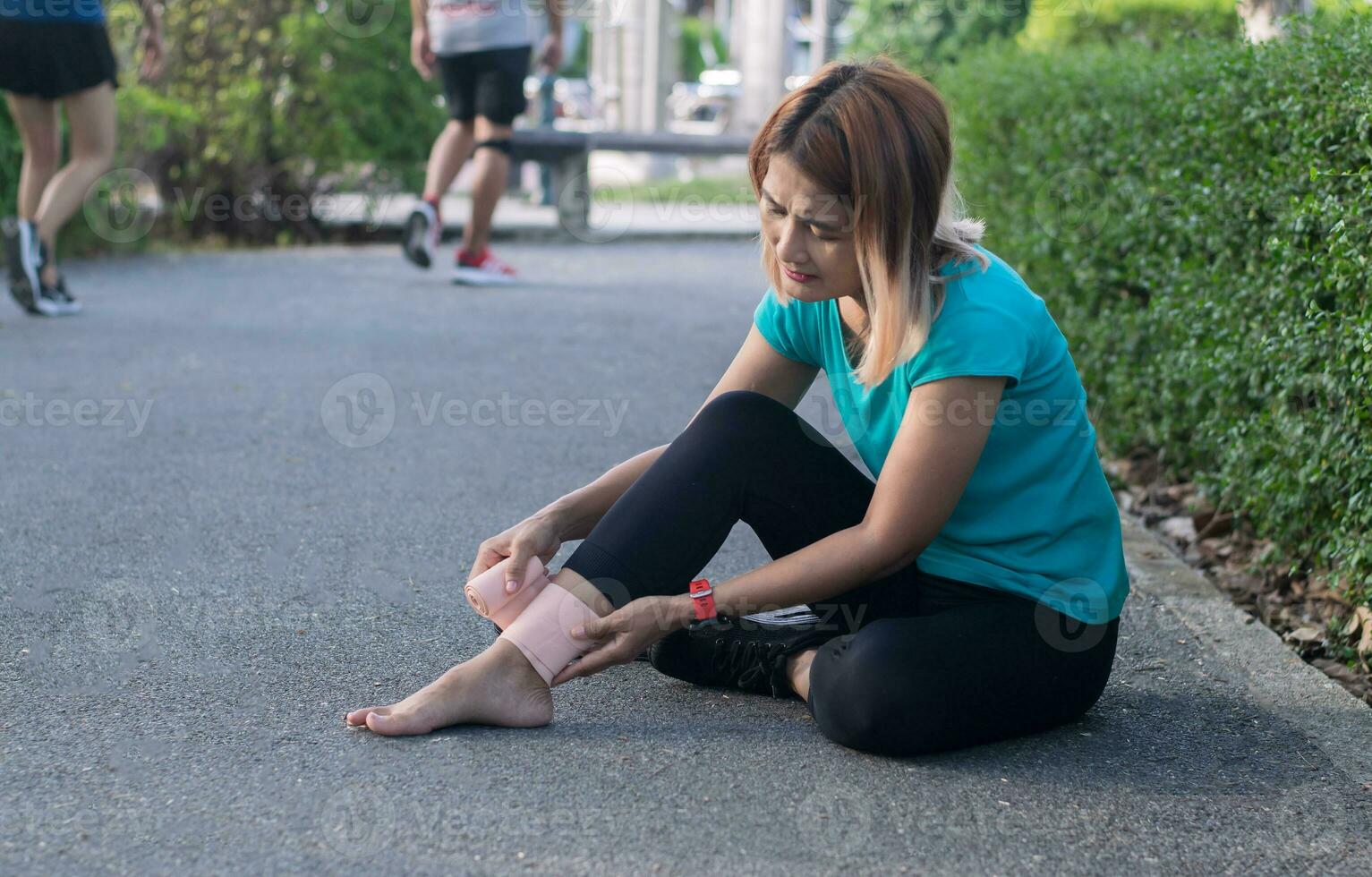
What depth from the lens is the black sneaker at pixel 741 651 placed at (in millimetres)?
2744

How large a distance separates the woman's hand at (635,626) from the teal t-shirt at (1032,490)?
0.47 metres

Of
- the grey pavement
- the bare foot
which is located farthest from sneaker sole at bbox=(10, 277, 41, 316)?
the bare foot

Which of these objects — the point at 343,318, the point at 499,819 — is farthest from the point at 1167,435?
the point at 343,318

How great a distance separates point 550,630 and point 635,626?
15cm

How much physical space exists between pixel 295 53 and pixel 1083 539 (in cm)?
859

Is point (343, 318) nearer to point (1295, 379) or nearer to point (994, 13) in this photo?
point (1295, 379)

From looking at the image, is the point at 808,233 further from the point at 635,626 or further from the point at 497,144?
the point at 497,144

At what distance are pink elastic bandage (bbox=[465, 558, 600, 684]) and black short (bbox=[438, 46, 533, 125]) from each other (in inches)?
220

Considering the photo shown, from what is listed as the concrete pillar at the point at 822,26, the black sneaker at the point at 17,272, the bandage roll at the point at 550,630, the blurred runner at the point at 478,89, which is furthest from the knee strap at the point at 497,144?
the concrete pillar at the point at 822,26

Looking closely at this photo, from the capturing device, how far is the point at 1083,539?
259 cm

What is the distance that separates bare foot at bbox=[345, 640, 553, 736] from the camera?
251cm

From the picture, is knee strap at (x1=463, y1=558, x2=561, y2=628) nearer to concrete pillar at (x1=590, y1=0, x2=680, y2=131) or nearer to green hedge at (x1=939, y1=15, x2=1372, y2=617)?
green hedge at (x1=939, y1=15, x2=1372, y2=617)

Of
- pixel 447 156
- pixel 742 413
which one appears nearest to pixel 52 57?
pixel 447 156

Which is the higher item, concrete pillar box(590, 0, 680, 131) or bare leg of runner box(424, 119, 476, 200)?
bare leg of runner box(424, 119, 476, 200)
